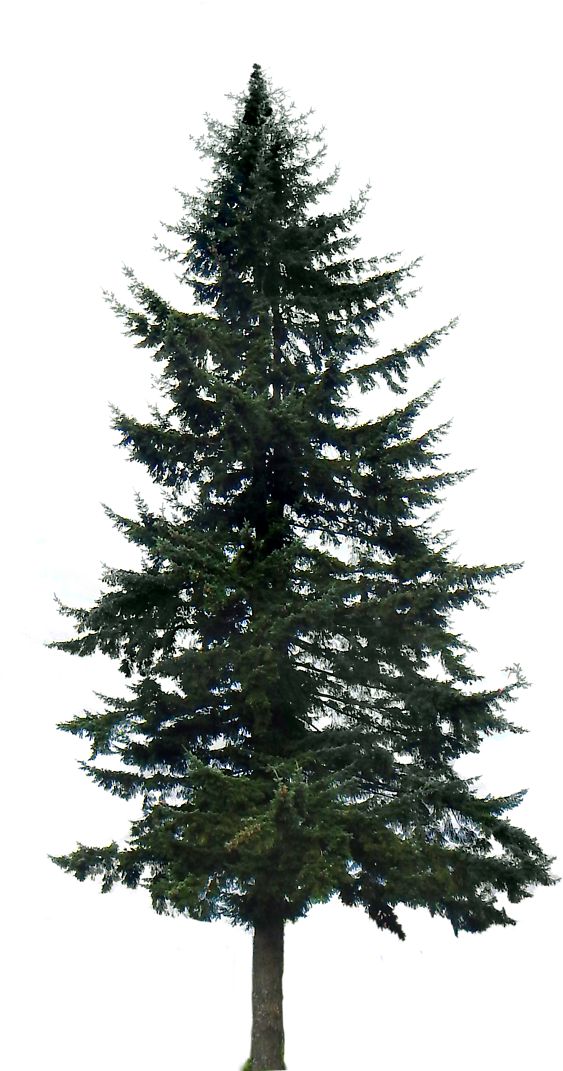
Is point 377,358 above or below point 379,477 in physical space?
above

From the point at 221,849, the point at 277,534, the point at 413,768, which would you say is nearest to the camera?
the point at 221,849

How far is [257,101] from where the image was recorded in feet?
44.8

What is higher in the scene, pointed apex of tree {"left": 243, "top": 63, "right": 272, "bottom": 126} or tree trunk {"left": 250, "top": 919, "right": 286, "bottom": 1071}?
pointed apex of tree {"left": 243, "top": 63, "right": 272, "bottom": 126}

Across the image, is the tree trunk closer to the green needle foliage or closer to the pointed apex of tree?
the green needle foliage

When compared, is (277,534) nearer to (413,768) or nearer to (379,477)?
(379,477)

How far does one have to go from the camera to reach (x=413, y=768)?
10039mm

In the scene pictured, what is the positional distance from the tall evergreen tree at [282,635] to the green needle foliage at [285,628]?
1.5 inches

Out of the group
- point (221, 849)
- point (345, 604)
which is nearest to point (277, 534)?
point (345, 604)

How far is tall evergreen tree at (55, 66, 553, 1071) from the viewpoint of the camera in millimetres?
8578

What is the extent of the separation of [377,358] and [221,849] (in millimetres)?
7647

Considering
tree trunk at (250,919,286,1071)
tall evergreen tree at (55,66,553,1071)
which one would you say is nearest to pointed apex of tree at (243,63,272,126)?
tall evergreen tree at (55,66,553,1071)

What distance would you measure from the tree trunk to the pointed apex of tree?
13258 mm

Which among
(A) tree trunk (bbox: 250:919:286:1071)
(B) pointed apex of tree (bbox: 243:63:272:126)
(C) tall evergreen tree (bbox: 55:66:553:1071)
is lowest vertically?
(A) tree trunk (bbox: 250:919:286:1071)

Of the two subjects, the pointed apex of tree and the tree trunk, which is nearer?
the tree trunk
